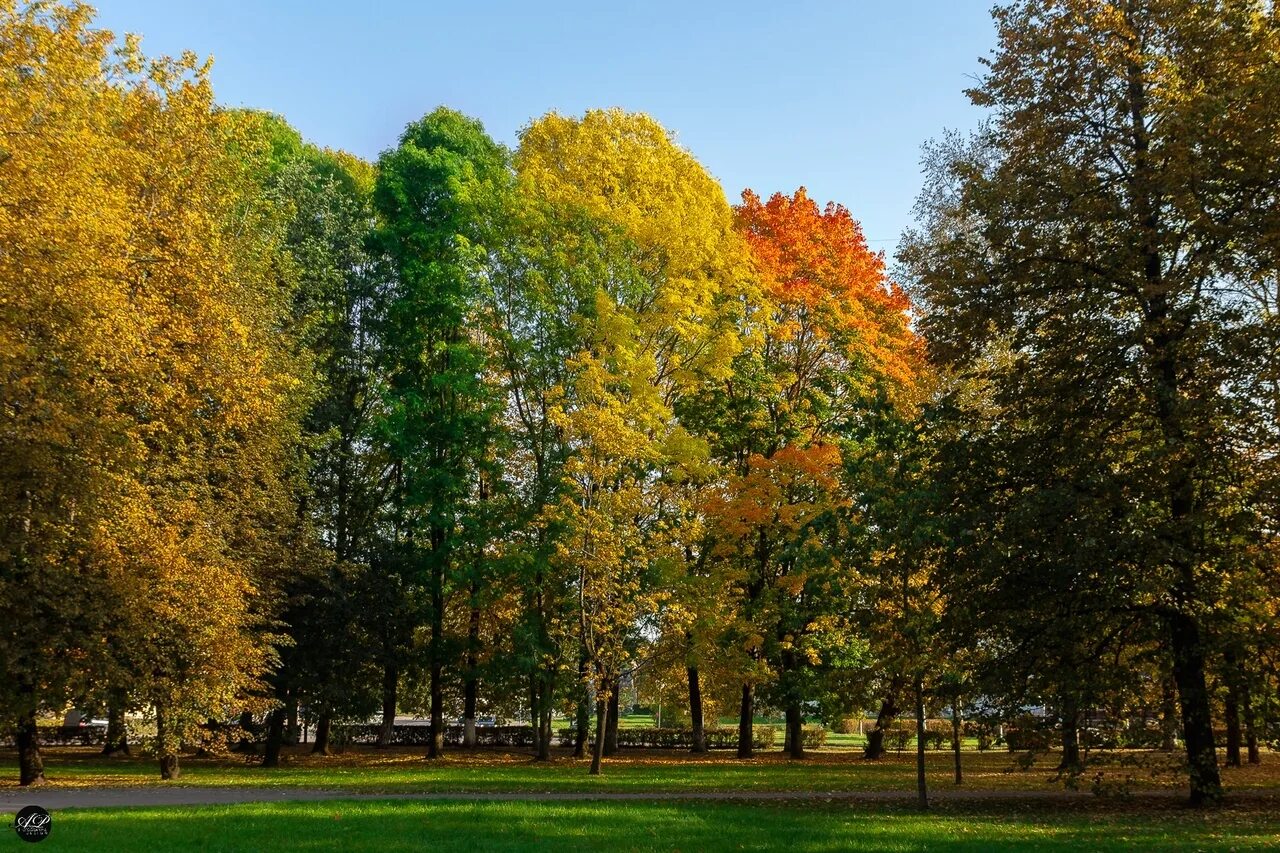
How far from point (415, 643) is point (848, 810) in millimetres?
24740

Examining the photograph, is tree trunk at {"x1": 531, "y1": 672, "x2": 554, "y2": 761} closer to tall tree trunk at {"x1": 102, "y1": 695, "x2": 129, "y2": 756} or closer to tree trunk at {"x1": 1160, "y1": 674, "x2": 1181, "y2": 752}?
tall tree trunk at {"x1": 102, "y1": 695, "x2": 129, "y2": 756}

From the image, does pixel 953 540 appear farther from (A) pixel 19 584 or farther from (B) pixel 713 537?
(A) pixel 19 584

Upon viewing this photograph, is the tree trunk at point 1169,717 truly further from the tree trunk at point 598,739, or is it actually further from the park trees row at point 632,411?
the tree trunk at point 598,739

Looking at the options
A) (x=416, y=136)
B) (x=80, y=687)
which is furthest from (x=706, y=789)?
(x=416, y=136)

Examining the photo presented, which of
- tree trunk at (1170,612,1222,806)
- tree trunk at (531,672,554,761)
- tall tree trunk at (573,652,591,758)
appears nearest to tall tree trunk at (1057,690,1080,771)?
tree trunk at (1170,612,1222,806)

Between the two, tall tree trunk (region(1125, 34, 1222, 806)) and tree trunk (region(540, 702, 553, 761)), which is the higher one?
tall tree trunk (region(1125, 34, 1222, 806))

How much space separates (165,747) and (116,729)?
6735 mm

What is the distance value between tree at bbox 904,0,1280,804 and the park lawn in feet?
12.5

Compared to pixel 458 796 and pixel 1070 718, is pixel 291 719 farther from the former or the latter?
pixel 1070 718

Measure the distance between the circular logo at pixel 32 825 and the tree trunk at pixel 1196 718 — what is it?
16129mm

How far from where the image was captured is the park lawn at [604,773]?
2069cm

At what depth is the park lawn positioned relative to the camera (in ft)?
67.9

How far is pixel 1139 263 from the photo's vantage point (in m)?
16.4

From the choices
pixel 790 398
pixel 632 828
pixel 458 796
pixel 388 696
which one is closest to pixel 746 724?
pixel 790 398
